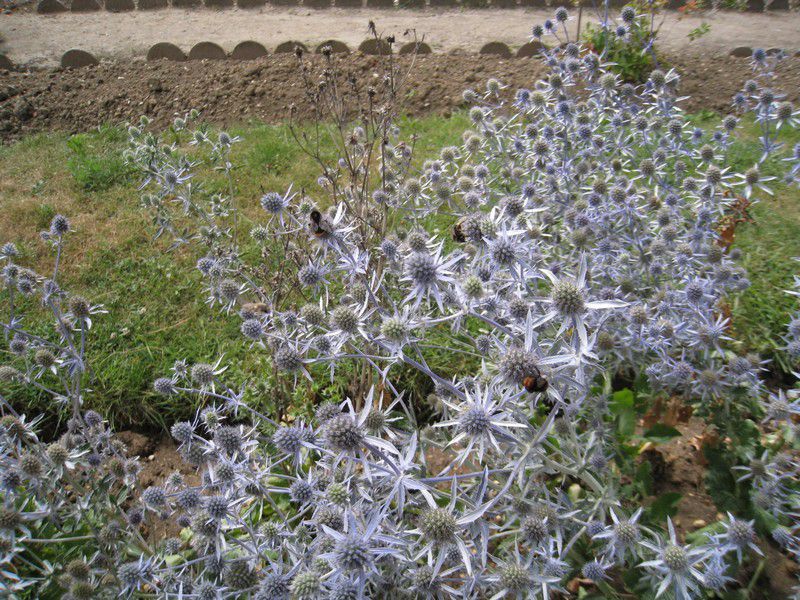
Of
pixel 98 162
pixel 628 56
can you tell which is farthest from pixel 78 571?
pixel 628 56

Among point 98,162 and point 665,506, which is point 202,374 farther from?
point 98,162

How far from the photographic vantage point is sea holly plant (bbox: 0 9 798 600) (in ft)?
6.21

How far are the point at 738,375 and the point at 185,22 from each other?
10048mm

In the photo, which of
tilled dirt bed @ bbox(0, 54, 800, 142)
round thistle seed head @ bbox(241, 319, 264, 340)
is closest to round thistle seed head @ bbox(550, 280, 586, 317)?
round thistle seed head @ bbox(241, 319, 264, 340)

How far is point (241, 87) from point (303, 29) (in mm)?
2712

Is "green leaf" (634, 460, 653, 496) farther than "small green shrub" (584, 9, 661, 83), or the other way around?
"small green shrub" (584, 9, 661, 83)

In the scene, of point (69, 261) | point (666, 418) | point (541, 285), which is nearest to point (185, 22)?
point (69, 261)

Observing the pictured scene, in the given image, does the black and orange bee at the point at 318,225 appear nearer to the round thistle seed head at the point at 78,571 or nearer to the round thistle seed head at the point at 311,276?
the round thistle seed head at the point at 311,276

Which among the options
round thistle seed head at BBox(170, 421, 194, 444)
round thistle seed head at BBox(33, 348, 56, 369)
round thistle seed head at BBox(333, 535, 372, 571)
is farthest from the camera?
round thistle seed head at BBox(33, 348, 56, 369)

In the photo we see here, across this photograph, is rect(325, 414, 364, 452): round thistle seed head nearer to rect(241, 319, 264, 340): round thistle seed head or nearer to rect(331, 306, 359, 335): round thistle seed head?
rect(331, 306, 359, 335): round thistle seed head

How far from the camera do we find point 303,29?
9.52 metres

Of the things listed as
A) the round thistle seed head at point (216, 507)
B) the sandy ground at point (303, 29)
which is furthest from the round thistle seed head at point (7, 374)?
the sandy ground at point (303, 29)

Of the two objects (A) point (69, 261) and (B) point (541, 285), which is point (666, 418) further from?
(A) point (69, 261)

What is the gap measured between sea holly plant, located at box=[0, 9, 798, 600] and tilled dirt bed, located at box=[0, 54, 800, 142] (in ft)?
11.5
